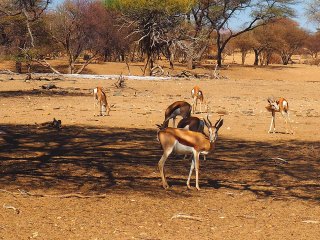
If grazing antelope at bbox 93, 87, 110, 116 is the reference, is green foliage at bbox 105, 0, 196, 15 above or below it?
above

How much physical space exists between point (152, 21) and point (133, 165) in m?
31.2

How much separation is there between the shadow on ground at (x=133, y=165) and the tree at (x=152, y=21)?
26766mm

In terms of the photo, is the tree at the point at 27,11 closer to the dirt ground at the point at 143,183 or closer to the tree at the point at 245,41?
the dirt ground at the point at 143,183

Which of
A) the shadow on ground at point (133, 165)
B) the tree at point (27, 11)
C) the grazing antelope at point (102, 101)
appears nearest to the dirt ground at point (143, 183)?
the shadow on ground at point (133, 165)

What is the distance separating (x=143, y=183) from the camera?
761 cm

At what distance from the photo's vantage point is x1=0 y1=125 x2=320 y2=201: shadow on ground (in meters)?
7.44

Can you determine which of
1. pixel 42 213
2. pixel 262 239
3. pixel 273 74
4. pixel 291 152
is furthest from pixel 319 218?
pixel 273 74

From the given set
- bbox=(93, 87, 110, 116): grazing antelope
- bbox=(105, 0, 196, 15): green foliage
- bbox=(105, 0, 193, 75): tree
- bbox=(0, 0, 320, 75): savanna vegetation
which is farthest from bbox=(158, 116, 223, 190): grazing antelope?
bbox=(105, 0, 196, 15): green foliage

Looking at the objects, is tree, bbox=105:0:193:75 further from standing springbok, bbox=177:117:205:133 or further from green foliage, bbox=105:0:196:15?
standing springbok, bbox=177:117:205:133

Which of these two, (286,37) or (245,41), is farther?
(286,37)

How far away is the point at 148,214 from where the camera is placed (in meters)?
6.15

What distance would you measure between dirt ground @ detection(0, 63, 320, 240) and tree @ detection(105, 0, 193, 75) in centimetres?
2321

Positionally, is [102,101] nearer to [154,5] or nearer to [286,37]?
[154,5]

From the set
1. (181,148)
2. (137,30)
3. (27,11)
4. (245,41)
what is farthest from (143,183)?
(245,41)
